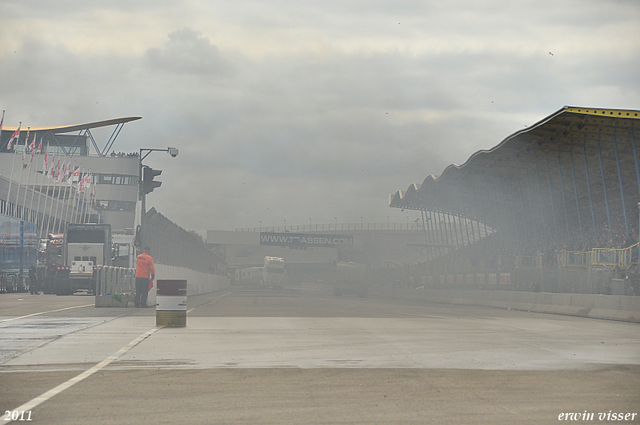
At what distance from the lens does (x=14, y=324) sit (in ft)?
53.7

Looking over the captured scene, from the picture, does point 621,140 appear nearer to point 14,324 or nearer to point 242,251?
point 14,324

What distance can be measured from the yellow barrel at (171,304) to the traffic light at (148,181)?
57.2 ft

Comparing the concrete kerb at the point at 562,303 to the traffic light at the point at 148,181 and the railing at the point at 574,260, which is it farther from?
the traffic light at the point at 148,181

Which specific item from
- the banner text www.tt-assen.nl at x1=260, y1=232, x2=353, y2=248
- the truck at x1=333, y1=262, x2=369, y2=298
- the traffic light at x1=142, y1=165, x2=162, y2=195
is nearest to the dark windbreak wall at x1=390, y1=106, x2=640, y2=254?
the truck at x1=333, y1=262, x2=369, y2=298

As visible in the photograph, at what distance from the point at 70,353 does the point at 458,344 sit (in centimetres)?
616

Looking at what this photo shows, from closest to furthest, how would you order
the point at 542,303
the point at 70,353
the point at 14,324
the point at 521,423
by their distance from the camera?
the point at 521,423 < the point at 70,353 < the point at 14,324 < the point at 542,303

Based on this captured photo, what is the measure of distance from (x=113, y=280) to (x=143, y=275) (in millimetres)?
5645

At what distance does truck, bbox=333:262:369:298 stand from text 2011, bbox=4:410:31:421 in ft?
176

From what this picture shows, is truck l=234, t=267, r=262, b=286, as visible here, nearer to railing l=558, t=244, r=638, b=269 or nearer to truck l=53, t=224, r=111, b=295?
truck l=53, t=224, r=111, b=295

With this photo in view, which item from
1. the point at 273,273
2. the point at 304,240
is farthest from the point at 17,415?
the point at 304,240

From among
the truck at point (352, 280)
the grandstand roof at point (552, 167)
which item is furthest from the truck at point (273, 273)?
the truck at point (352, 280)

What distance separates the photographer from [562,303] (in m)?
27.2

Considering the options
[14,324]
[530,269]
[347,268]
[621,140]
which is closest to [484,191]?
[347,268]

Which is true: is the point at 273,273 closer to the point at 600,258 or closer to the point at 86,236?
the point at 86,236
